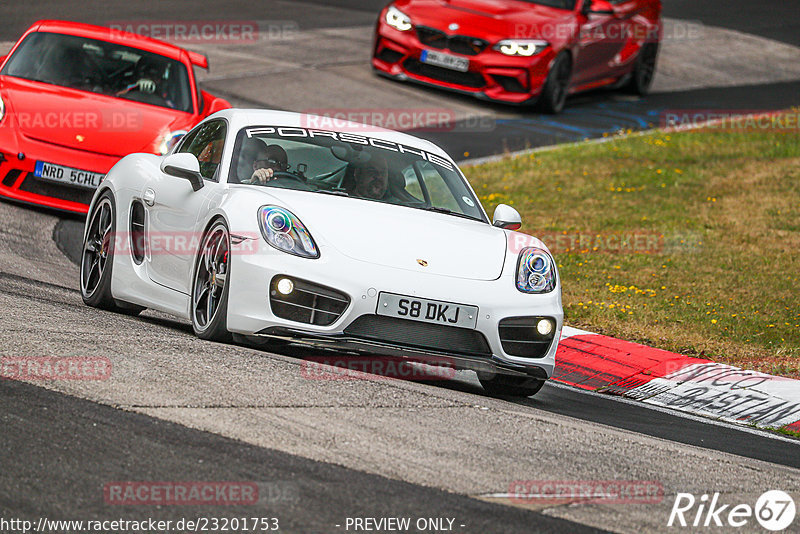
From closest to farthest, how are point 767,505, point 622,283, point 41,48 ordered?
point 767,505, point 622,283, point 41,48

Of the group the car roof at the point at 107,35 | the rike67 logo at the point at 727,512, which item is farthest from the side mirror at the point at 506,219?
the car roof at the point at 107,35

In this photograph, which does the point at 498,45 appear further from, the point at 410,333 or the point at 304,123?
the point at 410,333

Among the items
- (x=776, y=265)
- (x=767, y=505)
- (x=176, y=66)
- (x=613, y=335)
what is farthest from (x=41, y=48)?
(x=767, y=505)

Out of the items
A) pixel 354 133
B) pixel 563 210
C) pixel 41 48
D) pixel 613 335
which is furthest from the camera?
pixel 563 210

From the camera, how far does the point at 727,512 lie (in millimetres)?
4910

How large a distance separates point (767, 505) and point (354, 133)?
Result: 384cm

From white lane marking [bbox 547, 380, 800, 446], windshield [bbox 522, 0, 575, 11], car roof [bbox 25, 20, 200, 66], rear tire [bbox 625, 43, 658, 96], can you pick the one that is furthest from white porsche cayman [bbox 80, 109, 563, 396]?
rear tire [bbox 625, 43, 658, 96]

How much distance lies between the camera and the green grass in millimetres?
9734

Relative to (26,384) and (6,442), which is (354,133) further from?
(6,442)

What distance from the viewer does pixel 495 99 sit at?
17.7m

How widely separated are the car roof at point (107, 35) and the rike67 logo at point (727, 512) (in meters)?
8.97

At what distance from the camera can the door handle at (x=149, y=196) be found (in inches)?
308

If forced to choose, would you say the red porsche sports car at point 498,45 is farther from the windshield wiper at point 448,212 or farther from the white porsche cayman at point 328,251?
the windshield wiper at point 448,212

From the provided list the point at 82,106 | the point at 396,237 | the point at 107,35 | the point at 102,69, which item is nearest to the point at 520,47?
the point at 107,35
